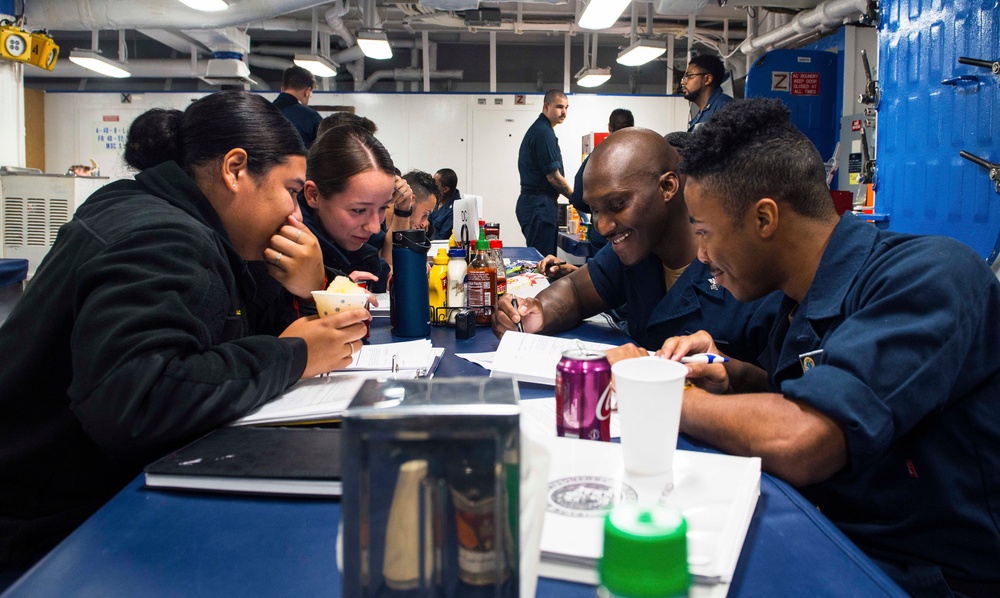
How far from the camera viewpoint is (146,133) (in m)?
1.49

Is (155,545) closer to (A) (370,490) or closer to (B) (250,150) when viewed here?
(A) (370,490)

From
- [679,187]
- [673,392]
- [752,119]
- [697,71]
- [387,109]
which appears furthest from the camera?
[387,109]

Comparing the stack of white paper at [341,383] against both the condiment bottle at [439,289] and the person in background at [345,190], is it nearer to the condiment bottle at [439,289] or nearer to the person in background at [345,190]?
the condiment bottle at [439,289]

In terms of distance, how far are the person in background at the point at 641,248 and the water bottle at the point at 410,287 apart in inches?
9.4

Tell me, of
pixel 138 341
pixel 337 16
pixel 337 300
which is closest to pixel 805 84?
pixel 337 16

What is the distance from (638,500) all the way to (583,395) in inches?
8.2

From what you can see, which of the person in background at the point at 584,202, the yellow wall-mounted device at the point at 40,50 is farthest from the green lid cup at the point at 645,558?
the yellow wall-mounted device at the point at 40,50

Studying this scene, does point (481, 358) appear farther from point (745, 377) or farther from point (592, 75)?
point (592, 75)

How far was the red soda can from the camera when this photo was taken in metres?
1.01

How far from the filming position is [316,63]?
836cm

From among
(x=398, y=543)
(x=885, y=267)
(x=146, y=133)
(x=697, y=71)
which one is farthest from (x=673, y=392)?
(x=697, y=71)

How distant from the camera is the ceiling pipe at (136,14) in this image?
21.7 feet

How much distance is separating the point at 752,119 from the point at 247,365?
3.52 feet

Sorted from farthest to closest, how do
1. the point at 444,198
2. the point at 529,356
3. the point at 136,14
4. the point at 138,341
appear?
the point at 136,14, the point at 444,198, the point at 529,356, the point at 138,341
